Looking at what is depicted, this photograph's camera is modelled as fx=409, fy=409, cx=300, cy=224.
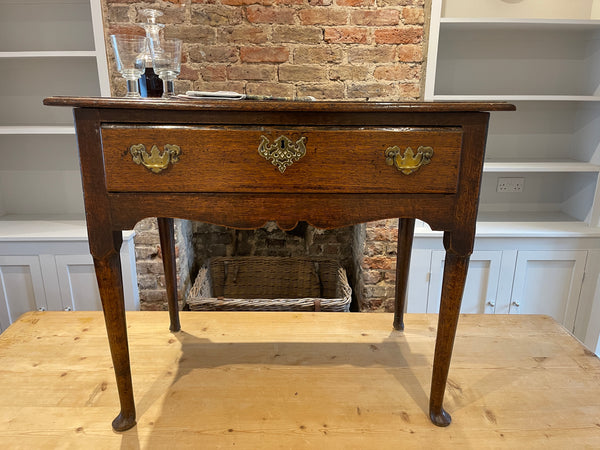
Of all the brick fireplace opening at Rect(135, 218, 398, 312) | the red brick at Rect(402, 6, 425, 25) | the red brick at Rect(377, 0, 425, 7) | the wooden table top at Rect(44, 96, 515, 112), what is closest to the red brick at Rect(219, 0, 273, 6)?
the red brick at Rect(377, 0, 425, 7)

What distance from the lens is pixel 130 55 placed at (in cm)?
101

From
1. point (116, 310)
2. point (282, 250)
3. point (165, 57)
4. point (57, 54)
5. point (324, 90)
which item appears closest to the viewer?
point (116, 310)

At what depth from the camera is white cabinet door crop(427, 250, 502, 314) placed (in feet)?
6.35

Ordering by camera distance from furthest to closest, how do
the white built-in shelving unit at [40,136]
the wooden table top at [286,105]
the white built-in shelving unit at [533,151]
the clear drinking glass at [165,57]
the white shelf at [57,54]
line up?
the white built-in shelving unit at [533,151] < the white built-in shelving unit at [40,136] < the white shelf at [57,54] < the clear drinking glass at [165,57] < the wooden table top at [286,105]

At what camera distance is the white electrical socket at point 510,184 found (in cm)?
230

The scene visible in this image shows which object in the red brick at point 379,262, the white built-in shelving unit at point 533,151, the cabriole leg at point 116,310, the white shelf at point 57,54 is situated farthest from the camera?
the red brick at point 379,262

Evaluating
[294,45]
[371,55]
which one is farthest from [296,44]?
[371,55]

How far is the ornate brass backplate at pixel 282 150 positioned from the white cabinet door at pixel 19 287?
1.50m

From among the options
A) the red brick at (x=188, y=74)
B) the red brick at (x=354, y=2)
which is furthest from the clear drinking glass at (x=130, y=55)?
the red brick at (x=354, y=2)

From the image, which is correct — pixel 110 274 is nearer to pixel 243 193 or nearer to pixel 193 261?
pixel 243 193

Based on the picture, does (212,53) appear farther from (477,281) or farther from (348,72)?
(477,281)

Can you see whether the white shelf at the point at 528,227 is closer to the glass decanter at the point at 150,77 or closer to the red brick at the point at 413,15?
the red brick at the point at 413,15

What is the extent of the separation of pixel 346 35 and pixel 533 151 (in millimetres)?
1267

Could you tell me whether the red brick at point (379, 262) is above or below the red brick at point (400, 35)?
below
